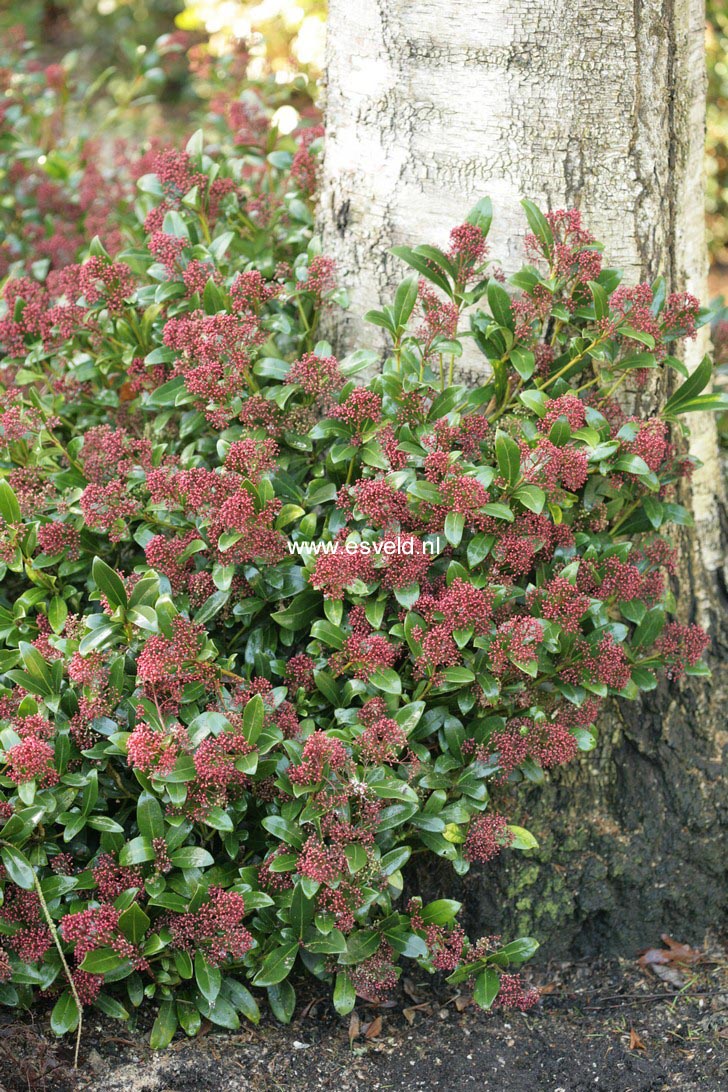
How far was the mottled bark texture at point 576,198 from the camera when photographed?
8.55 ft

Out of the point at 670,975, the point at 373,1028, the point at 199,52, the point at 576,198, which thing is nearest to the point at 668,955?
the point at 670,975

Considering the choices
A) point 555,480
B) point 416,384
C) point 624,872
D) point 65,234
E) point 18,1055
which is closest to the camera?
point 18,1055

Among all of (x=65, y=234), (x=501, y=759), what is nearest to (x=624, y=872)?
(x=501, y=759)

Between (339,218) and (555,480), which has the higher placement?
(339,218)

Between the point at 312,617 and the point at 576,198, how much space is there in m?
1.26

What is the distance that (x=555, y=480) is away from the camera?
240 cm

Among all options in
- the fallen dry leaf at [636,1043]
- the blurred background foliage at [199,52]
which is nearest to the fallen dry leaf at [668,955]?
→ the fallen dry leaf at [636,1043]

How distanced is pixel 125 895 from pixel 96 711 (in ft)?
1.28

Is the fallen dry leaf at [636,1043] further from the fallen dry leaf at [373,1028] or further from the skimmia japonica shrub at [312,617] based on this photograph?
the fallen dry leaf at [373,1028]

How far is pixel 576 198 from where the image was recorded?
2680 mm

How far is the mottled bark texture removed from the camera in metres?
2.61

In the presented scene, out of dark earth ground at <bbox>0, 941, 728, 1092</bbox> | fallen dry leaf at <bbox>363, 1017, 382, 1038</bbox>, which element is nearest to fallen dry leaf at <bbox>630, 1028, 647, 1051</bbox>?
dark earth ground at <bbox>0, 941, 728, 1092</bbox>

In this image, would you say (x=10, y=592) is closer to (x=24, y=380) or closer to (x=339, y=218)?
(x=24, y=380)

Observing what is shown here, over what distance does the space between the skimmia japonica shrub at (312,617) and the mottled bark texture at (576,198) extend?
17cm
